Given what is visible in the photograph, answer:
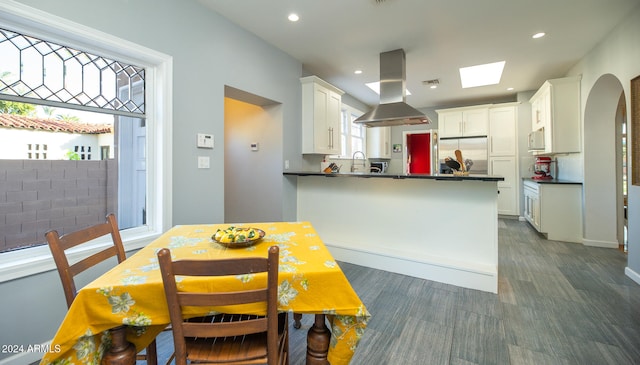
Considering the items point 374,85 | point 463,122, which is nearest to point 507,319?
point 374,85

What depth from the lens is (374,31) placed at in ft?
10.3

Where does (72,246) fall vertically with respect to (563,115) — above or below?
below

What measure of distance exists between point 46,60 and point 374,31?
2.91 metres

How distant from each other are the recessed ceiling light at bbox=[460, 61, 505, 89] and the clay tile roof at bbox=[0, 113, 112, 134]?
4769mm

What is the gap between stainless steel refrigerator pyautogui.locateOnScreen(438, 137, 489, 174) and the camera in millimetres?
5918

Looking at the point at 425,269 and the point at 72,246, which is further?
the point at 425,269

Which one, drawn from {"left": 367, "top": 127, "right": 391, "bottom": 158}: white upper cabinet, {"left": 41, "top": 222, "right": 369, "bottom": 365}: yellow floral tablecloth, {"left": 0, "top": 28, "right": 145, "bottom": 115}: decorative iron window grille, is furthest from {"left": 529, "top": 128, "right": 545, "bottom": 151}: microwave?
{"left": 0, "top": 28, "right": 145, "bottom": 115}: decorative iron window grille

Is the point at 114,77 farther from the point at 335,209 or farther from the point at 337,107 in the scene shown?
the point at 337,107

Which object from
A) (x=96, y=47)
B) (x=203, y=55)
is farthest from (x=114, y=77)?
(x=203, y=55)

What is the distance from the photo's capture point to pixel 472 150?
6008 mm

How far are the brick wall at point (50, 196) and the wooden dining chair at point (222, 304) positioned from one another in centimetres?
150

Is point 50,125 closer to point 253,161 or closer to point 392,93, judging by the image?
point 253,161

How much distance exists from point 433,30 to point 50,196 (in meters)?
3.80

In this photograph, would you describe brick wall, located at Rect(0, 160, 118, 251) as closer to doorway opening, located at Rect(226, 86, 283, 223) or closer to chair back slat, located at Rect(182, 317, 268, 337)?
chair back slat, located at Rect(182, 317, 268, 337)
